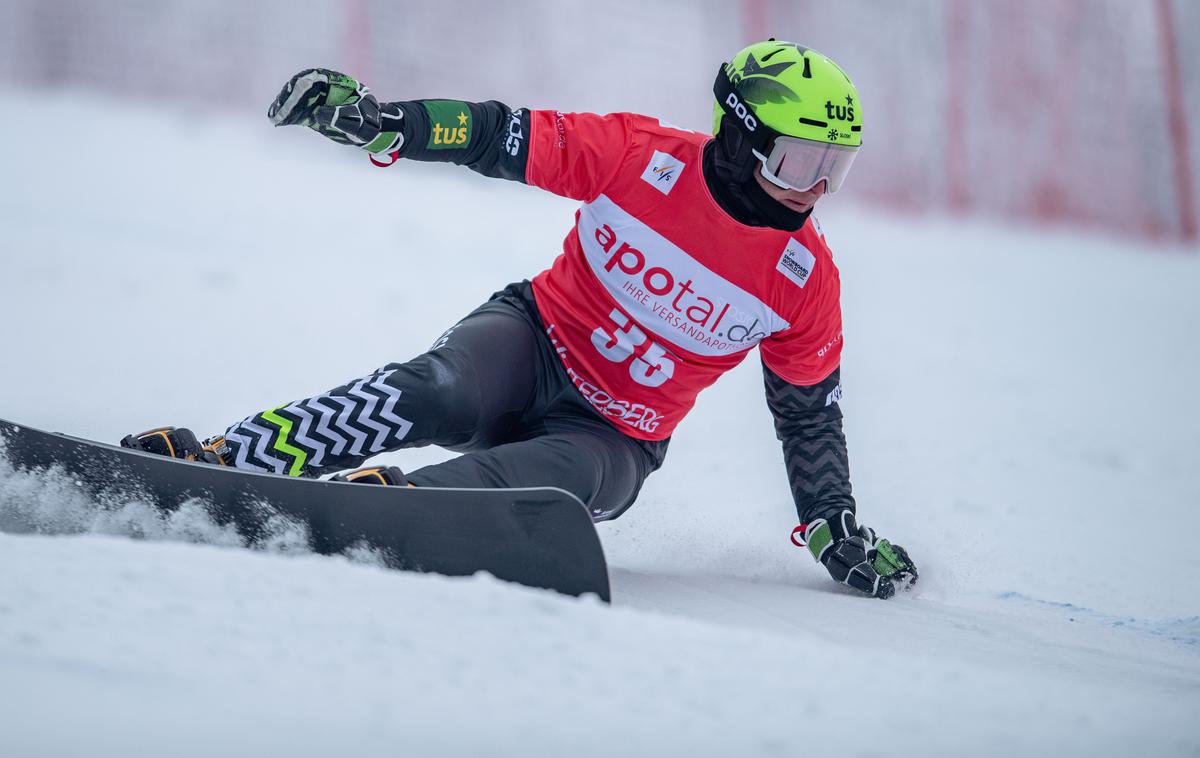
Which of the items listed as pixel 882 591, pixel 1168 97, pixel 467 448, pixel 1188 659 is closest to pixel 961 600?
pixel 882 591

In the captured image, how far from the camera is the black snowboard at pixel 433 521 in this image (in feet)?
7.84

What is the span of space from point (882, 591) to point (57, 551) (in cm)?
207

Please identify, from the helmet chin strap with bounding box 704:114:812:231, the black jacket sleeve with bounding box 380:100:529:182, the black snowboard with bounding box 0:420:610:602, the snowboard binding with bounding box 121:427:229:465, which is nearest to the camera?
the black snowboard with bounding box 0:420:610:602

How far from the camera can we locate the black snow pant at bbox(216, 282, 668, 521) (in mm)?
2852

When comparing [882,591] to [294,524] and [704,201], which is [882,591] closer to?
[704,201]

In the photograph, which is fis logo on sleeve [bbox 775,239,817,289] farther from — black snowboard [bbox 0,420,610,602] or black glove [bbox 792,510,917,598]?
black snowboard [bbox 0,420,610,602]

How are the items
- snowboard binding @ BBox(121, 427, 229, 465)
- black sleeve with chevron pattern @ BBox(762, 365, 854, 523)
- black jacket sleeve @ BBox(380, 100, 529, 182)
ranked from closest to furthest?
snowboard binding @ BBox(121, 427, 229, 465), black jacket sleeve @ BBox(380, 100, 529, 182), black sleeve with chevron pattern @ BBox(762, 365, 854, 523)

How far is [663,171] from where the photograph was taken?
319 cm

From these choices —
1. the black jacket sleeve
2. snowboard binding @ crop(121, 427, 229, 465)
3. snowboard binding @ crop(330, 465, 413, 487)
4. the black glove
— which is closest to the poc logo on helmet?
the black jacket sleeve

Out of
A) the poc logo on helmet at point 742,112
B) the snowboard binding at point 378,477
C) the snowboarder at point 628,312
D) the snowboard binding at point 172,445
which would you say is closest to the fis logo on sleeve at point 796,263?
the snowboarder at point 628,312

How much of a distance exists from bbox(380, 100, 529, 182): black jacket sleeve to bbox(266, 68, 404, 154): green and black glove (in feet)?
0.13

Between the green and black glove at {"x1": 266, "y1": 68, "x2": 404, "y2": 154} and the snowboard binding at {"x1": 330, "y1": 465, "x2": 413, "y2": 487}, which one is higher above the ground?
the green and black glove at {"x1": 266, "y1": 68, "x2": 404, "y2": 154}

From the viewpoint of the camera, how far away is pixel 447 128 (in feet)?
9.87

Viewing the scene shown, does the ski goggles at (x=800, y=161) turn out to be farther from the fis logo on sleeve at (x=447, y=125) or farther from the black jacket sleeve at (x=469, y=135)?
the fis logo on sleeve at (x=447, y=125)
